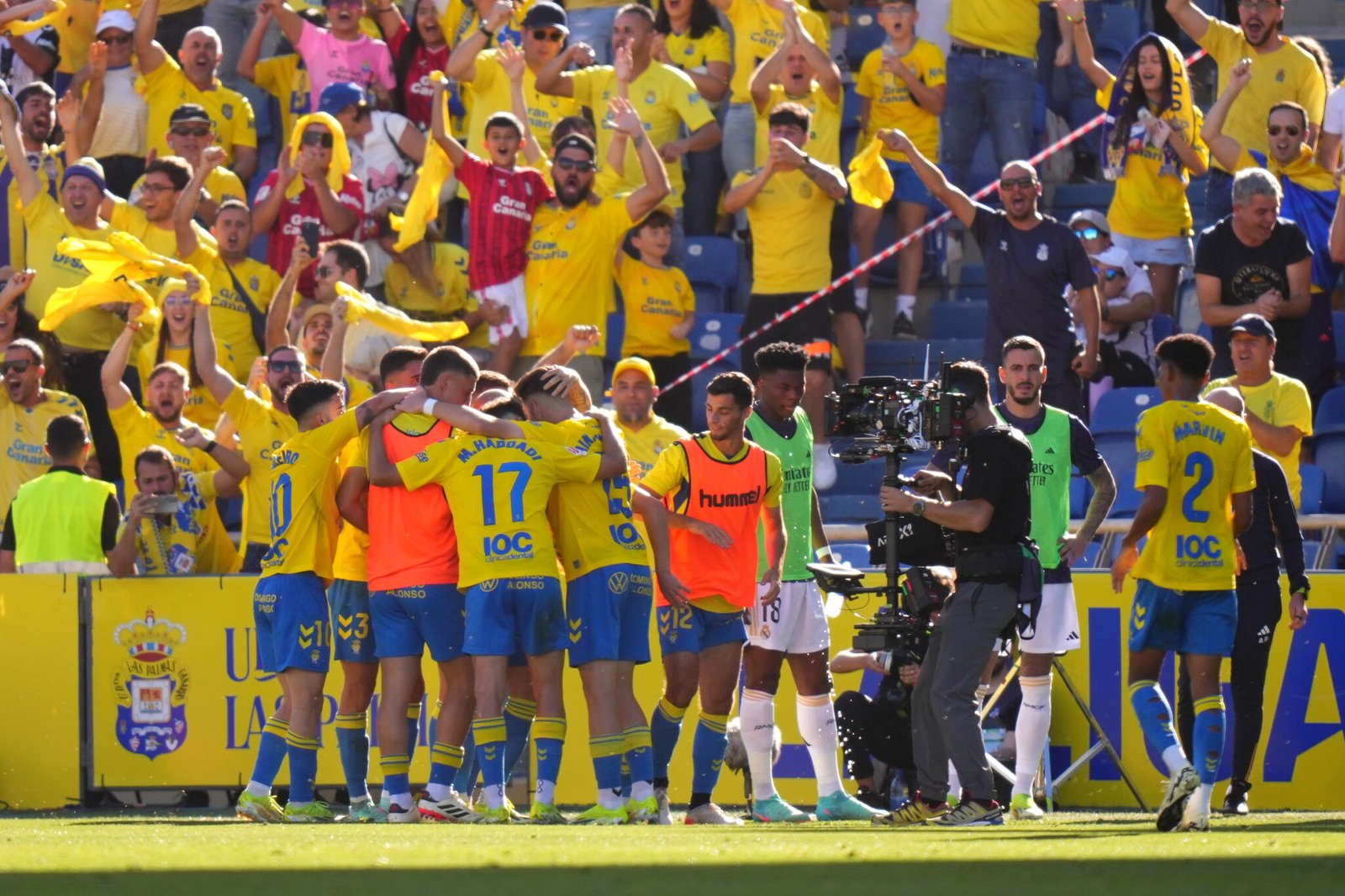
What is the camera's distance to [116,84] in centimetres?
1561

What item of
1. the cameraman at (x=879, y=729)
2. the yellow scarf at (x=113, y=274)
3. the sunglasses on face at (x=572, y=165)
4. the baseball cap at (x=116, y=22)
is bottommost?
the cameraman at (x=879, y=729)

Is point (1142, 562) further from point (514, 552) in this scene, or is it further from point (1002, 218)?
point (1002, 218)

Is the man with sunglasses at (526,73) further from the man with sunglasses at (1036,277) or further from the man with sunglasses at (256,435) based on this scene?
the man with sunglasses at (1036,277)

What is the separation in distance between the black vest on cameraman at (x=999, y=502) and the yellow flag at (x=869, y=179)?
13.7 ft

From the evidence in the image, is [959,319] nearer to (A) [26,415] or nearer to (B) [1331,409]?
(B) [1331,409]

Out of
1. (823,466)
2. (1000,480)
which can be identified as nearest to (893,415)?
(1000,480)

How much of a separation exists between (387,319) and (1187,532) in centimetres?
505

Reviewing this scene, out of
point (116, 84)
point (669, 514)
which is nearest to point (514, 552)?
point (669, 514)

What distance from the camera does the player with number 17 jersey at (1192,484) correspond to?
8945mm

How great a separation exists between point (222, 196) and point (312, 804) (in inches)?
260

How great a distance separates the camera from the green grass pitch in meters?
5.47

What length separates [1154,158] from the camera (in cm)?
1375

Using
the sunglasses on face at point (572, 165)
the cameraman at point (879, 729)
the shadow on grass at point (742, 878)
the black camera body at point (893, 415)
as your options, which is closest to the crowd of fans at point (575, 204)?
the sunglasses on face at point (572, 165)

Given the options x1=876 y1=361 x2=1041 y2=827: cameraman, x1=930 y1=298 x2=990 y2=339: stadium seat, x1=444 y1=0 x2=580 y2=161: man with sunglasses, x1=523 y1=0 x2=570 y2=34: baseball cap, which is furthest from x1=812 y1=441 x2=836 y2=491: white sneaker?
x1=876 y1=361 x2=1041 y2=827: cameraman
